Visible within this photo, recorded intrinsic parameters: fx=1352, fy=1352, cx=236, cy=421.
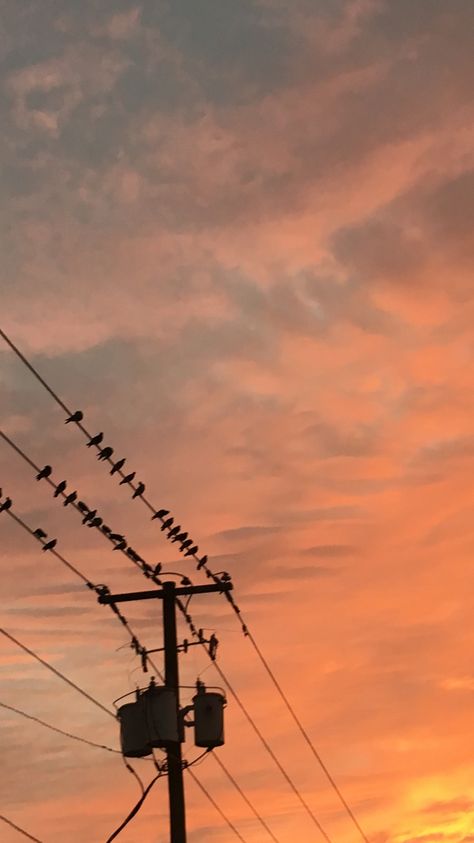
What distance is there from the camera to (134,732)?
3077 centimetres

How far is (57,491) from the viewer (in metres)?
31.3

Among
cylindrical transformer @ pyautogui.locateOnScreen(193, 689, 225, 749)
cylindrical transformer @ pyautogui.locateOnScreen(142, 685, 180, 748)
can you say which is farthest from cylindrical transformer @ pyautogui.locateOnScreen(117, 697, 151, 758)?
cylindrical transformer @ pyautogui.locateOnScreen(193, 689, 225, 749)

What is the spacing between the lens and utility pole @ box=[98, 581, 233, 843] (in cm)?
3016

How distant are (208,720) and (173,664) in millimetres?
1689

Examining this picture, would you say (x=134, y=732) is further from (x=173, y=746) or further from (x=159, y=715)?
(x=173, y=746)

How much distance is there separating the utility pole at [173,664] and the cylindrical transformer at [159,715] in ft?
0.92

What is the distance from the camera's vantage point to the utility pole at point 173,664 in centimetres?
3016

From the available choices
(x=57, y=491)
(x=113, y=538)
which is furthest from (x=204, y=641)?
(x=57, y=491)

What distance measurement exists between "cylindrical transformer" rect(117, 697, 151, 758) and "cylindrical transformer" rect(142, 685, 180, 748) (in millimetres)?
134

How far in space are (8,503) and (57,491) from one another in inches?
70.3

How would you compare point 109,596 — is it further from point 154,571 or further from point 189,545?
point 189,545

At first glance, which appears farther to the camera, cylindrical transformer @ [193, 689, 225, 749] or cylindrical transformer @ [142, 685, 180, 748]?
cylindrical transformer @ [193, 689, 225, 749]

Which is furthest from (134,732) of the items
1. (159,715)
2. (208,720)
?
(208,720)

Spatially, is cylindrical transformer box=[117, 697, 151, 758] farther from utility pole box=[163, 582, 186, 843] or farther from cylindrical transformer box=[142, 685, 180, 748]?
utility pole box=[163, 582, 186, 843]
